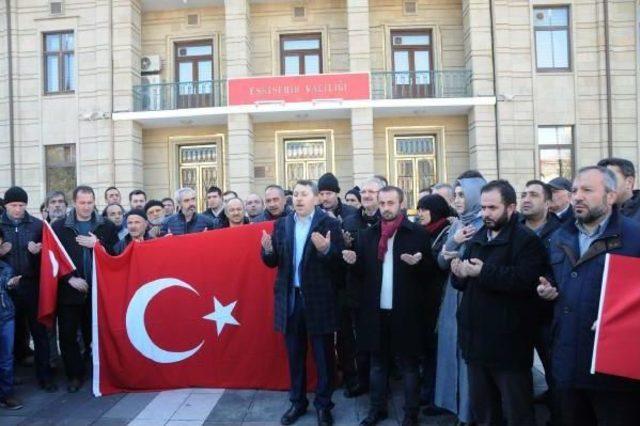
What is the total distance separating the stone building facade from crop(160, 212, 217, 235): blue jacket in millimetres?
10001

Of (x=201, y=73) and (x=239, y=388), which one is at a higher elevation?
(x=201, y=73)

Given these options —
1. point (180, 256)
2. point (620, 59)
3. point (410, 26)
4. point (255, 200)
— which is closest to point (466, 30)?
point (410, 26)

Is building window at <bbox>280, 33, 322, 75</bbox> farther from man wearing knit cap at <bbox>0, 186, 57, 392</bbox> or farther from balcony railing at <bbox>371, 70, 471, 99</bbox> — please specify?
man wearing knit cap at <bbox>0, 186, 57, 392</bbox>

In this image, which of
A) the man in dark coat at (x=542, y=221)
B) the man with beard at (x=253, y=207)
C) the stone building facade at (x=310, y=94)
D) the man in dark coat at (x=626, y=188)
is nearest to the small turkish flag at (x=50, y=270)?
the man with beard at (x=253, y=207)

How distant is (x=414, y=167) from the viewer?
61.3 ft

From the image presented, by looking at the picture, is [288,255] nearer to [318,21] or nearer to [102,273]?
[102,273]

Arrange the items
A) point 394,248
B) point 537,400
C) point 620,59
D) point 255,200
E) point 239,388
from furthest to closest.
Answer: point 620,59
point 255,200
point 239,388
point 537,400
point 394,248

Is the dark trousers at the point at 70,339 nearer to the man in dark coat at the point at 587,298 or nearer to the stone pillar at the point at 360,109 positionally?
the man in dark coat at the point at 587,298

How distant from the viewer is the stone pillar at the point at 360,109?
1725 cm

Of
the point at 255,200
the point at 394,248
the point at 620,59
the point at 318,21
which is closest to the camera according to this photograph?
the point at 394,248

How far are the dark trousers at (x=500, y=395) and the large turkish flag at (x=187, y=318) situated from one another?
2.34m

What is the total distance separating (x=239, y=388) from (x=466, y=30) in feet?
51.0

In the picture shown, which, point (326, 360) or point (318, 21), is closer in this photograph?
point (326, 360)

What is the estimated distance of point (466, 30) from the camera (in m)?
17.9
